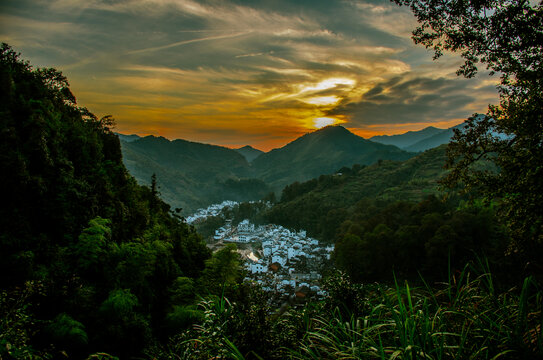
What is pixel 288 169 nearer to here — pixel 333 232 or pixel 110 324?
pixel 333 232

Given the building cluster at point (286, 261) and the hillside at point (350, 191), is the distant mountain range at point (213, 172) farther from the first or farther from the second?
the building cluster at point (286, 261)

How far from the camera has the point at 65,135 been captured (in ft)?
30.5

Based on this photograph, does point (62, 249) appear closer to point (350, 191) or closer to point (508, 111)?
point (508, 111)

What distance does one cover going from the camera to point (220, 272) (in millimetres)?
9367

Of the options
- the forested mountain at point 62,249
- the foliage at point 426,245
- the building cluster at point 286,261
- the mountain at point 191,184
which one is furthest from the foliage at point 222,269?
the mountain at point 191,184

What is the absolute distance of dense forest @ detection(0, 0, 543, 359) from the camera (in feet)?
7.38

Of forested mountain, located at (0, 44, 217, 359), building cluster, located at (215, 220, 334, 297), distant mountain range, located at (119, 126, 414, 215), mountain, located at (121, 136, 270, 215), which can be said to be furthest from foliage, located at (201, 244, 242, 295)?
distant mountain range, located at (119, 126, 414, 215)

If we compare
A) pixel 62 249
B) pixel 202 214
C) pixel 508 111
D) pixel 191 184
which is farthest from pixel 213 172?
pixel 508 111

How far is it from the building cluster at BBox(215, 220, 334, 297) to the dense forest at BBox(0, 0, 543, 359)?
45.4 ft

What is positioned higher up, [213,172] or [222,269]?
[222,269]

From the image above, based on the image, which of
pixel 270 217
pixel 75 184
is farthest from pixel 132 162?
pixel 75 184

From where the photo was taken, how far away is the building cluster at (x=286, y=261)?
24219 millimetres

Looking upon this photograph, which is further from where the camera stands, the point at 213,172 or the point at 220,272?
the point at 213,172

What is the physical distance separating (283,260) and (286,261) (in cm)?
72
